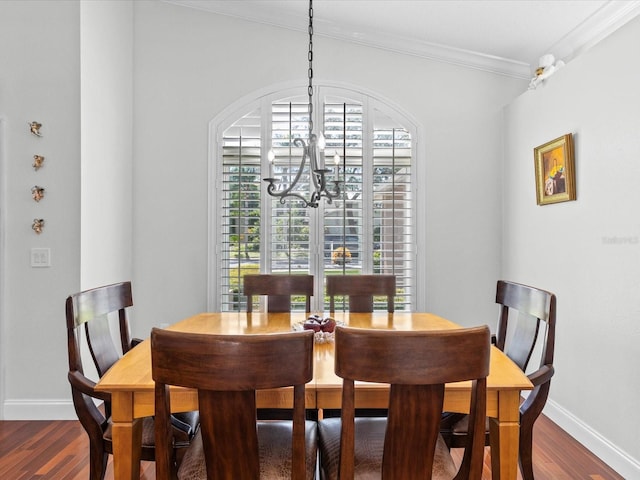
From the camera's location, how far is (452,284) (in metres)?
A: 3.65

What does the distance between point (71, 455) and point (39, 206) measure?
1.57m

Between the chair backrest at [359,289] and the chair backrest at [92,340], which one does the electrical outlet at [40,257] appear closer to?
the chair backrest at [92,340]

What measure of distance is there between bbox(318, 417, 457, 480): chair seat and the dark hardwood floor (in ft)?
3.19

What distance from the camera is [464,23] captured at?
3213 millimetres

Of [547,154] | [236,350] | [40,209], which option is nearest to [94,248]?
[40,209]

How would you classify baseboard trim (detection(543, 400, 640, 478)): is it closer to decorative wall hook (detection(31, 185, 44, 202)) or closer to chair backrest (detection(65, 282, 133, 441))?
chair backrest (detection(65, 282, 133, 441))

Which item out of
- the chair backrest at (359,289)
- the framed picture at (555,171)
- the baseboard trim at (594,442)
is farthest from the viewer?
the chair backrest at (359,289)

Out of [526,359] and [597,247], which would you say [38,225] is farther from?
[597,247]

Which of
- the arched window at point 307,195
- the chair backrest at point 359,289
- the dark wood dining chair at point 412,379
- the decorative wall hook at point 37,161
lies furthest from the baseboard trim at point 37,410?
the dark wood dining chair at point 412,379

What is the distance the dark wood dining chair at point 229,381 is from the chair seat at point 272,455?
0.61 ft

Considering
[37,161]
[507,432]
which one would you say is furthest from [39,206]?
[507,432]

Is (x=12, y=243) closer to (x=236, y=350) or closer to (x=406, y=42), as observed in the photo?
(x=236, y=350)

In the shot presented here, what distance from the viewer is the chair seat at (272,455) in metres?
1.42

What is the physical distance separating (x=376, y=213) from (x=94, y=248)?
2.13 m
